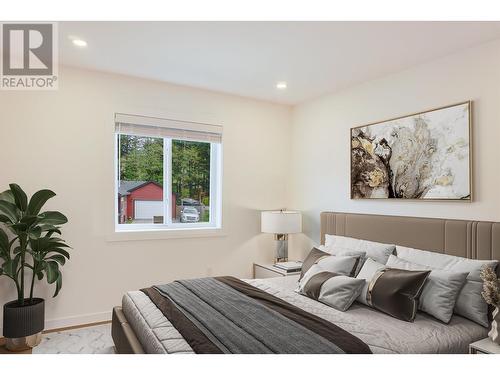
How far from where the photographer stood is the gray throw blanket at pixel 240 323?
5.82 feet

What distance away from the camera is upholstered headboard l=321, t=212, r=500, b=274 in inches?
97.7

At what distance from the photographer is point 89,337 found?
3119 millimetres

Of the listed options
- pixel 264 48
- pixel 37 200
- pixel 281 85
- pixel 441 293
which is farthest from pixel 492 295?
pixel 37 200

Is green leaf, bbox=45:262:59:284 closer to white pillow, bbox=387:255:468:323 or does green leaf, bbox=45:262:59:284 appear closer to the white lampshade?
the white lampshade

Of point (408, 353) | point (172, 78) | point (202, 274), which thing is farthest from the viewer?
point (202, 274)

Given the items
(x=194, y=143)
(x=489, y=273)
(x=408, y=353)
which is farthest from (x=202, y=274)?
(x=489, y=273)

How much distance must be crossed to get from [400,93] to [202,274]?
2.96m

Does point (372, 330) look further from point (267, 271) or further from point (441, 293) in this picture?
point (267, 271)

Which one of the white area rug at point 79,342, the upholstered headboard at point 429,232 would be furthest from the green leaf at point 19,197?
the upholstered headboard at point 429,232

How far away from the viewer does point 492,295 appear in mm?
2135

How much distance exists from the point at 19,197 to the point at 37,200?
0.13 m

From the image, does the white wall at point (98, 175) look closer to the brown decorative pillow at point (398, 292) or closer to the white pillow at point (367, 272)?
the white pillow at point (367, 272)

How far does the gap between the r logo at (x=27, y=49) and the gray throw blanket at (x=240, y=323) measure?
227 centimetres
